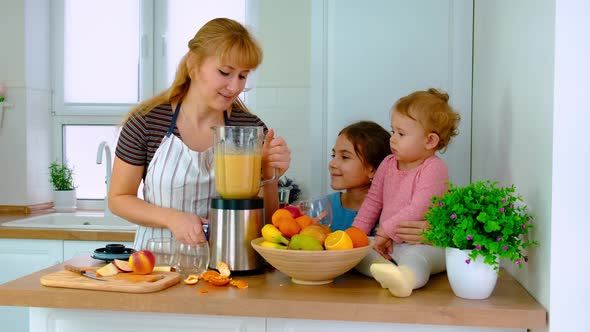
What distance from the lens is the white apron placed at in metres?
1.77

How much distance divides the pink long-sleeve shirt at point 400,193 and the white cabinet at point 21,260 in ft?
5.01

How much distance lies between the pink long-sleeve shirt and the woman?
0.31 m

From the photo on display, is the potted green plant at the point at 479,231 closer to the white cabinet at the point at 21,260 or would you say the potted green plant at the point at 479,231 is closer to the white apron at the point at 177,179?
the white apron at the point at 177,179

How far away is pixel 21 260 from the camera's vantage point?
281 cm

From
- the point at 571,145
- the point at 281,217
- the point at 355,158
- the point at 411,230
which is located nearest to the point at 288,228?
the point at 281,217

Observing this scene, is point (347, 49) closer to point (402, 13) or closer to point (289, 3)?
point (402, 13)

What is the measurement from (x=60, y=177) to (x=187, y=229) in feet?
6.89

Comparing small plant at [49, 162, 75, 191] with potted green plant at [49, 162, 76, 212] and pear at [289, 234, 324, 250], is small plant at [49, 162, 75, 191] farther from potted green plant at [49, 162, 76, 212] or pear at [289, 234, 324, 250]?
pear at [289, 234, 324, 250]

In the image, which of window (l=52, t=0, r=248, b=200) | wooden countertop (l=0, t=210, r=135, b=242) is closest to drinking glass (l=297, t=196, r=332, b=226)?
wooden countertop (l=0, t=210, r=135, b=242)

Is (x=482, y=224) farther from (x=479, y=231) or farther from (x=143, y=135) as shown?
(x=143, y=135)

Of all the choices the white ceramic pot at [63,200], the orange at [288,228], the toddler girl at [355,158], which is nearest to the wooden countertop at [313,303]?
the orange at [288,228]

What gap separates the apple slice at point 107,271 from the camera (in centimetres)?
144

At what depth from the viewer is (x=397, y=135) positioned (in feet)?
5.66

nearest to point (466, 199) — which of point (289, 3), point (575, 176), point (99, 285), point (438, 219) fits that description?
point (438, 219)
